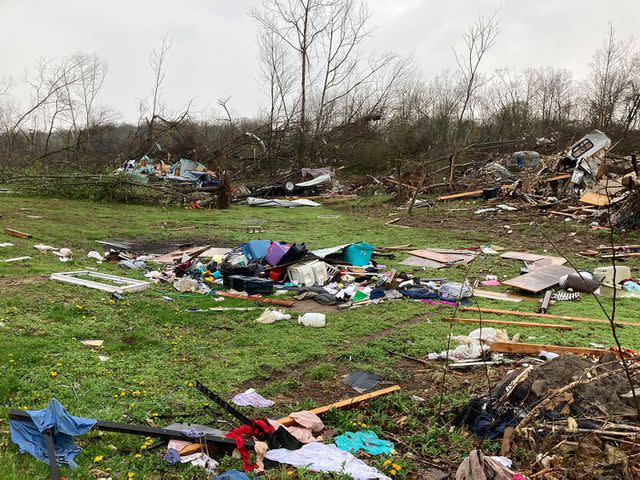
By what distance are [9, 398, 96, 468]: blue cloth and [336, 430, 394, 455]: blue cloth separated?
1.71m

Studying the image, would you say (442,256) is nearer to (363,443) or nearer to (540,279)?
(540,279)

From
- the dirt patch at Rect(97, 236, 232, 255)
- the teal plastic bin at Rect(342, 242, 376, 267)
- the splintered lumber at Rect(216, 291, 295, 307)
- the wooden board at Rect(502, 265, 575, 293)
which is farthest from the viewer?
the dirt patch at Rect(97, 236, 232, 255)

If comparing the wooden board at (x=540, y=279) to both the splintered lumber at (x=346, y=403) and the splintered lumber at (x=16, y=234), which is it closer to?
the splintered lumber at (x=346, y=403)

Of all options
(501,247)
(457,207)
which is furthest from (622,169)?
(501,247)

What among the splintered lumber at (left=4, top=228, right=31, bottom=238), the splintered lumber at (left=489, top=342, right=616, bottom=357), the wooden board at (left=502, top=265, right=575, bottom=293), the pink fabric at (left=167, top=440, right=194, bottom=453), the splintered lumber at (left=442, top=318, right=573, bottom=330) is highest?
the splintered lumber at (left=4, top=228, right=31, bottom=238)

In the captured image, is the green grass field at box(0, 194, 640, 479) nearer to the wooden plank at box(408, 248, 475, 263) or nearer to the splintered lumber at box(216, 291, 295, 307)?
the splintered lumber at box(216, 291, 295, 307)

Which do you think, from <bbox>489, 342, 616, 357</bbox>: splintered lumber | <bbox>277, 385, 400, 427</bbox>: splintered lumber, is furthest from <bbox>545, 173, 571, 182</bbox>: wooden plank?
<bbox>277, 385, 400, 427</bbox>: splintered lumber

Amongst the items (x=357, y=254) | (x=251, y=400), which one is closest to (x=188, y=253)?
(x=357, y=254)

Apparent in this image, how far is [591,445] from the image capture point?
302cm

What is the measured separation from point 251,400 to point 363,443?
1.12m

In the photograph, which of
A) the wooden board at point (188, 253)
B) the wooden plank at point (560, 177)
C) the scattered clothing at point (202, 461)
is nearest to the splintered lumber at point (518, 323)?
the scattered clothing at point (202, 461)

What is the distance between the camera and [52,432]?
293 cm

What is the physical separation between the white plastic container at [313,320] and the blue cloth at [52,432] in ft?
11.4

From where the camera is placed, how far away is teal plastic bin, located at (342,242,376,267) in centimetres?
938
